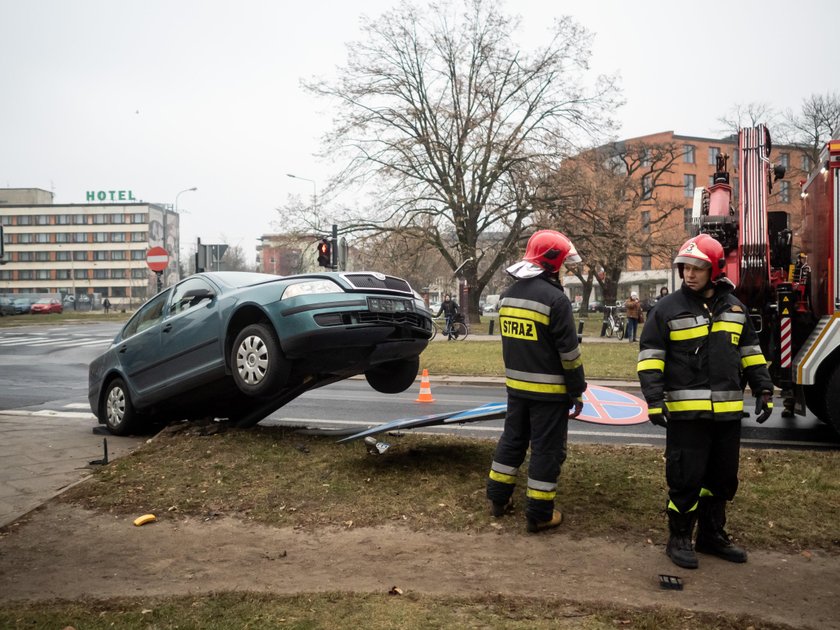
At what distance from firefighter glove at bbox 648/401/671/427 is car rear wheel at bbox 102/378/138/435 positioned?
6.01 m

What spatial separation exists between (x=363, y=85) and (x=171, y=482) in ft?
94.5

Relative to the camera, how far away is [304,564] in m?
4.17

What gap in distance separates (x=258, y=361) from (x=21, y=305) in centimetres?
6185

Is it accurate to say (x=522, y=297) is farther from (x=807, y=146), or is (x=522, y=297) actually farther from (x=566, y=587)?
(x=807, y=146)

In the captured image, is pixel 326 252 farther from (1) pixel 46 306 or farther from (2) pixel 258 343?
(1) pixel 46 306

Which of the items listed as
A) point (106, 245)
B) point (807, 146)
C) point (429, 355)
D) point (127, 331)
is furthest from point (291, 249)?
point (106, 245)

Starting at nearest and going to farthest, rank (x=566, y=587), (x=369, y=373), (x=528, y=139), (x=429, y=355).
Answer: (x=566, y=587) → (x=369, y=373) → (x=429, y=355) → (x=528, y=139)

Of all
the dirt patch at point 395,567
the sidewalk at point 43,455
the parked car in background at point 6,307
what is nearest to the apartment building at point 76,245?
the parked car in background at point 6,307

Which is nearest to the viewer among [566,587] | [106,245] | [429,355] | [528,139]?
[566,587]

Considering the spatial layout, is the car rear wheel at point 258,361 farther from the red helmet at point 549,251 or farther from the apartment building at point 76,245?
the apartment building at point 76,245

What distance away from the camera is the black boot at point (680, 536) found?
13.2ft

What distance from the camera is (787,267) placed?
841cm

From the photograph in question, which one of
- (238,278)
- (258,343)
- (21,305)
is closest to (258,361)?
(258,343)

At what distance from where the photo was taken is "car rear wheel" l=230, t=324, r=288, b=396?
6.18m
